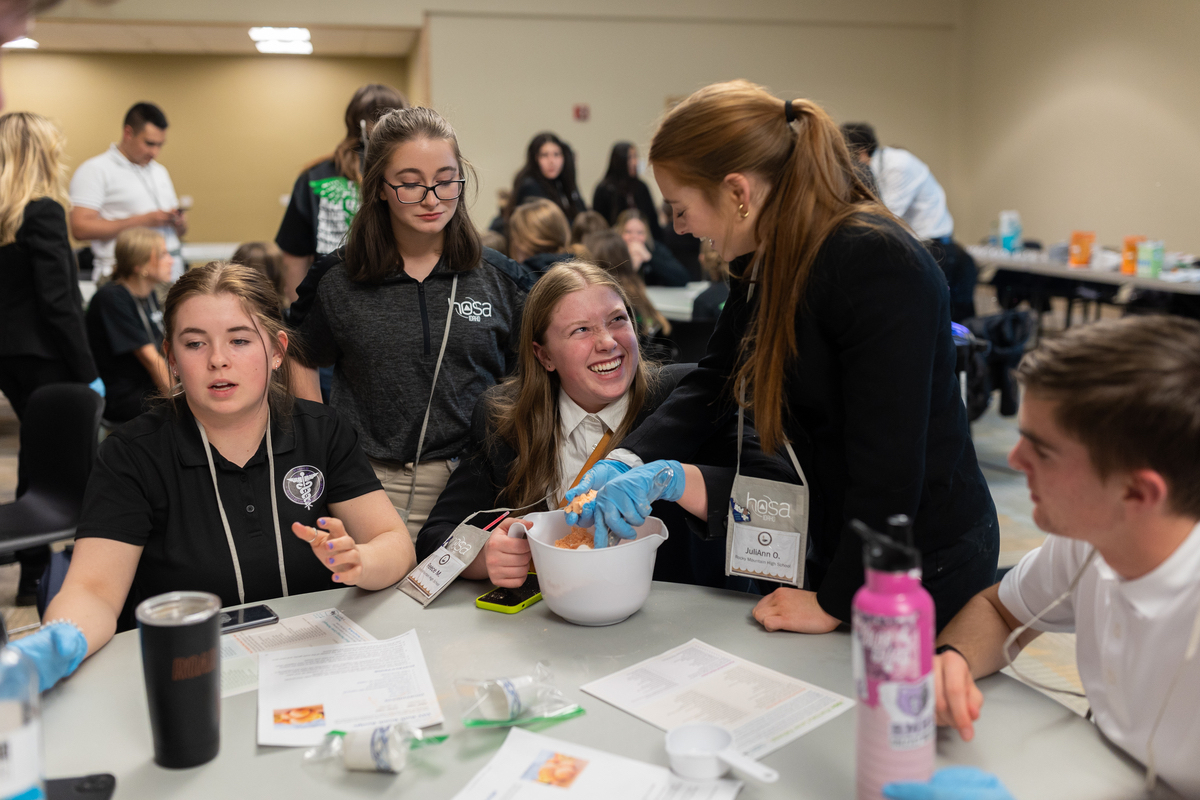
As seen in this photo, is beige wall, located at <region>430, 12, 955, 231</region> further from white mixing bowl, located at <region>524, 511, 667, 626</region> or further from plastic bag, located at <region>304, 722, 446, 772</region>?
plastic bag, located at <region>304, 722, 446, 772</region>

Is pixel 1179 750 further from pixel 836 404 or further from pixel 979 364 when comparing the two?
pixel 979 364

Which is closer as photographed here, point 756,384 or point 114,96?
point 756,384

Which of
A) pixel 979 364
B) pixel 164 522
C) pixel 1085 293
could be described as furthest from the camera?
pixel 1085 293

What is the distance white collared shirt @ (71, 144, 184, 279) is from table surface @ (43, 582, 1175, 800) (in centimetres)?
444

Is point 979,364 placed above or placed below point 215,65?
below

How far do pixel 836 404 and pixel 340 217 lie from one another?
208cm

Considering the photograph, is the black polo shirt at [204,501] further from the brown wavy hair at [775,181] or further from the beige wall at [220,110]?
the beige wall at [220,110]

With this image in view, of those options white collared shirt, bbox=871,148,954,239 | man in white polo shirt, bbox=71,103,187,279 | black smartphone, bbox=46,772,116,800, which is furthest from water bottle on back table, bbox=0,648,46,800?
white collared shirt, bbox=871,148,954,239

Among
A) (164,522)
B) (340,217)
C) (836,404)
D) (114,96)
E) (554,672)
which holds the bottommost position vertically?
(554,672)

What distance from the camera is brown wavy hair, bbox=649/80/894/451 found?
4.15 feet

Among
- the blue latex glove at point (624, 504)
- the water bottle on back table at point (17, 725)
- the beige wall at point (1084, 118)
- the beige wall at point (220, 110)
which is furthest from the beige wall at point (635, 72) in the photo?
the water bottle on back table at point (17, 725)

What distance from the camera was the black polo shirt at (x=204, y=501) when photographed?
1.49 meters

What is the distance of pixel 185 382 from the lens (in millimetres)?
1577

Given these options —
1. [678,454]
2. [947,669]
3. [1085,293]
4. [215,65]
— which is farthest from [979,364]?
[215,65]
